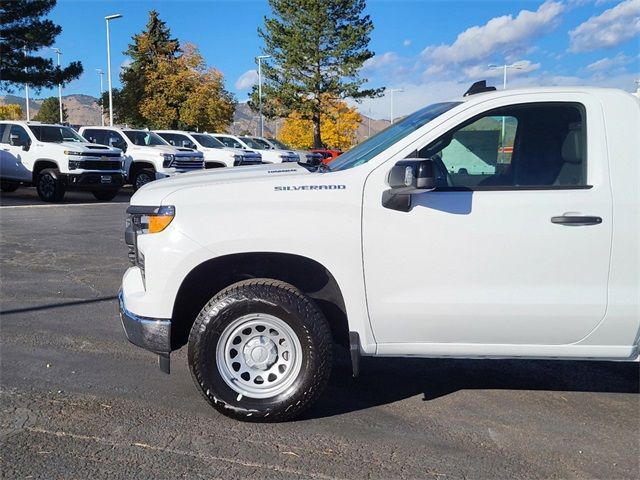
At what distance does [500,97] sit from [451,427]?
1997 millimetres

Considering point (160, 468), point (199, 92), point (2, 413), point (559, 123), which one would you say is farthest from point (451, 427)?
point (199, 92)

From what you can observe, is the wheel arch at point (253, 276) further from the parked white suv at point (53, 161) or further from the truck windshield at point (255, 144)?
the truck windshield at point (255, 144)

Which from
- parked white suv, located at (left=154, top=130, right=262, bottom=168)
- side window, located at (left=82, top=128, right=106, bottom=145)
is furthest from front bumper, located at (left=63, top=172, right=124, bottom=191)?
parked white suv, located at (left=154, top=130, right=262, bottom=168)

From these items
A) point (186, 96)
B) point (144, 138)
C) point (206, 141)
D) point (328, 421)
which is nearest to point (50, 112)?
point (186, 96)

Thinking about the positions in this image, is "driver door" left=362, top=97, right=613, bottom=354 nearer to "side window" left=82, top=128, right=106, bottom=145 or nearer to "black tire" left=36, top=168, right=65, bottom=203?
"black tire" left=36, top=168, right=65, bottom=203

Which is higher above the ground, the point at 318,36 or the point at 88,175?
the point at 318,36

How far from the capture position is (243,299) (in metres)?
3.54

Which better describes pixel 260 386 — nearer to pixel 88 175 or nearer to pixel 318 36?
pixel 88 175

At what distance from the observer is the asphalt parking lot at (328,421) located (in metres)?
3.20

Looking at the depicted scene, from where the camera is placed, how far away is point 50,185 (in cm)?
1603

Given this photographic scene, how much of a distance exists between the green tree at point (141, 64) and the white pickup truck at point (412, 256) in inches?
1681

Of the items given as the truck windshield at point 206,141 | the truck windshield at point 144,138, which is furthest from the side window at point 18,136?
the truck windshield at point 206,141

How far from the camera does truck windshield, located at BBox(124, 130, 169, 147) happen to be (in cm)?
1952

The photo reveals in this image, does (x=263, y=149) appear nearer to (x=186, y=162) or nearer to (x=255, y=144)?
(x=255, y=144)
